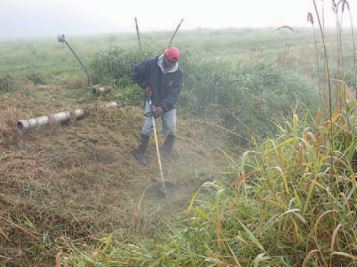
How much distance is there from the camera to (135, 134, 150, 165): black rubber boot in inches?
251

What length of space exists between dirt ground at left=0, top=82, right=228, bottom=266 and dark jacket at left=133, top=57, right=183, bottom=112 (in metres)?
0.96

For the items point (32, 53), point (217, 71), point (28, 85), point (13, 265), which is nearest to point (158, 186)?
point (13, 265)

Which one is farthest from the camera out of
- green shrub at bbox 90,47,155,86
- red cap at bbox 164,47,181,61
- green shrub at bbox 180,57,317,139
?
green shrub at bbox 90,47,155,86

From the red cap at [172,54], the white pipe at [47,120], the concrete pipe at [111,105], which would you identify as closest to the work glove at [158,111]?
the red cap at [172,54]

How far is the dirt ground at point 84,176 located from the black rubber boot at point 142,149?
0.34 feet

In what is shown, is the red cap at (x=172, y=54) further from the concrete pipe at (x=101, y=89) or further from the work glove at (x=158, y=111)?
the concrete pipe at (x=101, y=89)

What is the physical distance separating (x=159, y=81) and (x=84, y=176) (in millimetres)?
1741

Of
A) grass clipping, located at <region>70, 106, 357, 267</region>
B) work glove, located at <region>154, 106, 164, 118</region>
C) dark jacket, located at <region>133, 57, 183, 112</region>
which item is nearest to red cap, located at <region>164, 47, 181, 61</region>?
dark jacket, located at <region>133, 57, 183, 112</region>

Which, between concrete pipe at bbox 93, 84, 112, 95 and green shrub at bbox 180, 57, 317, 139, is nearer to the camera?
green shrub at bbox 180, 57, 317, 139

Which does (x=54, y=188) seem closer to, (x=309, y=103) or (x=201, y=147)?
(x=201, y=147)

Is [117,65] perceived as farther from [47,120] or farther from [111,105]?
[47,120]

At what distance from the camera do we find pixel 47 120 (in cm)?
668

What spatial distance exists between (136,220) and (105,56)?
5955mm

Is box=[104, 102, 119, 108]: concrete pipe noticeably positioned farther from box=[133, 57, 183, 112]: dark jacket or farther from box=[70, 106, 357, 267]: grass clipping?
box=[70, 106, 357, 267]: grass clipping
